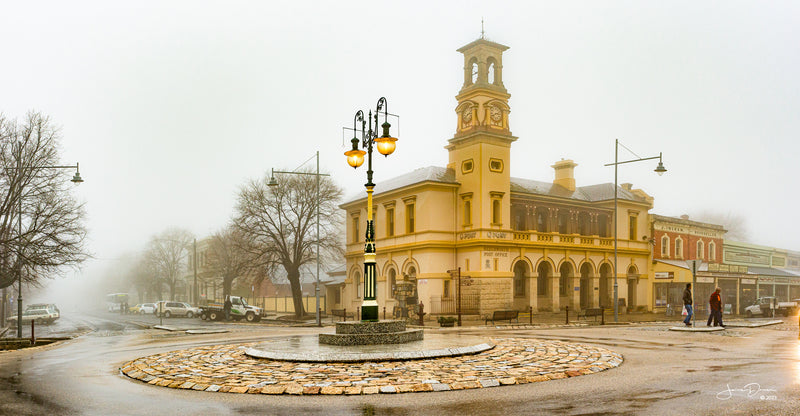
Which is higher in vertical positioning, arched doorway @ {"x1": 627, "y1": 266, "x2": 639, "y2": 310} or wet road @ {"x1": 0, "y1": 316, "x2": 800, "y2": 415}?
wet road @ {"x1": 0, "y1": 316, "x2": 800, "y2": 415}

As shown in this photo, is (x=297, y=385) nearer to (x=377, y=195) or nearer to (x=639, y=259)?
(x=377, y=195)

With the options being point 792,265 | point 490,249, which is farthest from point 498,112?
point 792,265

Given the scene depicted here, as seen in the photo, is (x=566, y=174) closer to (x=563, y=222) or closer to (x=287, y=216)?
(x=563, y=222)

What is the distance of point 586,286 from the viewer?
49500 millimetres

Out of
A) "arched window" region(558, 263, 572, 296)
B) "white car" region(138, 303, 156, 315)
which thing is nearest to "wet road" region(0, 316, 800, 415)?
"arched window" region(558, 263, 572, 296)

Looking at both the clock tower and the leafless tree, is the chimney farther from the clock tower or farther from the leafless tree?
the leafless tree

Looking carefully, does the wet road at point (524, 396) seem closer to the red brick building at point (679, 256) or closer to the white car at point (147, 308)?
the red brick building at point (679, 256)

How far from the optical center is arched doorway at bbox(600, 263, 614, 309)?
50.6 metres

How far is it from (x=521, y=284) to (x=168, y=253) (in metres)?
62.0

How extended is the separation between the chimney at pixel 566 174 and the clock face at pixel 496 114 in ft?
40.1

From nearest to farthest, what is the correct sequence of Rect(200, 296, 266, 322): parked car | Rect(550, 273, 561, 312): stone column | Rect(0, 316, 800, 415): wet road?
Rect(0, 316, 800, 415): wet road → Rect(550, 273, 561, 312): stone column → Rect(200, 296, 266, 322): parked car

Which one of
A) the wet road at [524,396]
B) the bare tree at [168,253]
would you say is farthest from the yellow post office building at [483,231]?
the bare tree at [168,253]

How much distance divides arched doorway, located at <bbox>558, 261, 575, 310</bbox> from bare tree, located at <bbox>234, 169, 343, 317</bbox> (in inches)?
690

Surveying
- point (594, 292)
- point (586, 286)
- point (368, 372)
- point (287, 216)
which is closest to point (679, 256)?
point (586, 286)
